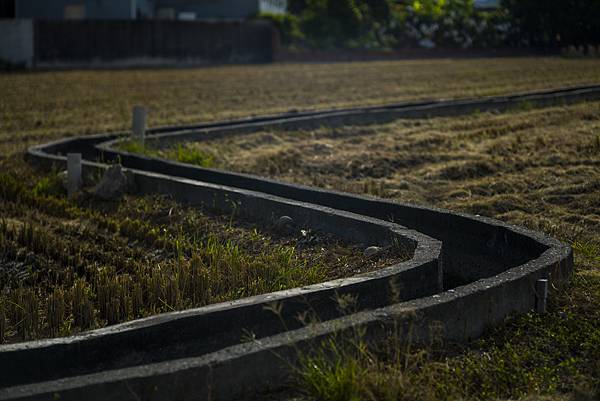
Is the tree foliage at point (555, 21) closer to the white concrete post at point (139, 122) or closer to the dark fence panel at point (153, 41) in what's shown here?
the dark fence panel at point (153, 41)

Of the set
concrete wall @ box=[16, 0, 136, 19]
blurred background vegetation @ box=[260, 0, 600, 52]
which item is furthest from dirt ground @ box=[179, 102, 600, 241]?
blurred background vegetation @ box=[260, 0, 600, 52]

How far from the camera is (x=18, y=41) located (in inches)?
1315

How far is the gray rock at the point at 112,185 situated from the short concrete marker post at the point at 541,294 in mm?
5182

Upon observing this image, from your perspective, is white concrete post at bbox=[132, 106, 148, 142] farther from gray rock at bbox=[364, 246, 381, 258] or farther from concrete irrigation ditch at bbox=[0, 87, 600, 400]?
gray rock at bbox=[364, 246, 381, 258]

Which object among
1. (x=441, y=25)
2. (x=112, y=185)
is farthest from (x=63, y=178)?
(x=441, y=25)

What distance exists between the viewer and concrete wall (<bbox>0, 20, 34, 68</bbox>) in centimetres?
3328

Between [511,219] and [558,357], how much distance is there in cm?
342

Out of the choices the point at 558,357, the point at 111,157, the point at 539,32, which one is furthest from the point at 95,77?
the point at 558,357

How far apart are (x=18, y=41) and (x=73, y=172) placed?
24.3 meters

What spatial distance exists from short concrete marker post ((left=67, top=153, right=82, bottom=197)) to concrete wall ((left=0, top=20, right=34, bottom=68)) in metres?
23.9

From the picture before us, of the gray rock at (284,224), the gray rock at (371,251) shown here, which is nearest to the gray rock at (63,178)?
the gray rock at (284,224)

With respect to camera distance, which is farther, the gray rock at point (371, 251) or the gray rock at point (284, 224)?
the gray rock at point (284, 224)

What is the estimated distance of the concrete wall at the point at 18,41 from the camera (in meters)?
33.3

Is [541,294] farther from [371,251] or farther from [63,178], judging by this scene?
[63,178]
